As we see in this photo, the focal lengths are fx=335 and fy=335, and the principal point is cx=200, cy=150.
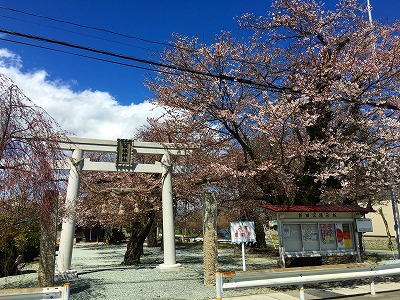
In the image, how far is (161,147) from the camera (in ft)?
49.3

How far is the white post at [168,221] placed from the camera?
45.3 ft

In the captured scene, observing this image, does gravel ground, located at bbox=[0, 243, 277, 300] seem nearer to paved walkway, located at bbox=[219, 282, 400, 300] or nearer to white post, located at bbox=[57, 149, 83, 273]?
paved walkway, located at bbox=[219, 282, 400, 300]

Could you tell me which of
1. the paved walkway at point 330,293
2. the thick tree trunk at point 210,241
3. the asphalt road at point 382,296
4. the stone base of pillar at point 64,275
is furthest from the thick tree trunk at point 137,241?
the asphalt road at point 382,296

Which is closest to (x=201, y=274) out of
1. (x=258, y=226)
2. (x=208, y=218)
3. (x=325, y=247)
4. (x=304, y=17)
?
(x=208, y=218)

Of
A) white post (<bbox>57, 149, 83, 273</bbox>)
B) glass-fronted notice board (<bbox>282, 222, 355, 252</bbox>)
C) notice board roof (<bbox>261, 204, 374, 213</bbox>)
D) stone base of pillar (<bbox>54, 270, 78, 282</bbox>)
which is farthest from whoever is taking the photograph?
white post (<bbox>57, 149, 83, 273</bbox>)

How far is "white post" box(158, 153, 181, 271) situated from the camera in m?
13.8

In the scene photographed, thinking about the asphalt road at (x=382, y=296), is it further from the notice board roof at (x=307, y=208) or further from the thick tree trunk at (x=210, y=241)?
the thick tree trunk at (x=210, y=241)

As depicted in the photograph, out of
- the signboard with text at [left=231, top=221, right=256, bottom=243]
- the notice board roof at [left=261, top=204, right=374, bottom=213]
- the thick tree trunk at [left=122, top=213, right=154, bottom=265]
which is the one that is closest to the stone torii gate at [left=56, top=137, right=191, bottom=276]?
the thick tree trunk at [left=122, top=213, right=154, bottom=265]

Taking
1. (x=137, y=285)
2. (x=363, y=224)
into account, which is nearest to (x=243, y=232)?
(x=137, y=285)

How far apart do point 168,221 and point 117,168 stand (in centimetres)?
313

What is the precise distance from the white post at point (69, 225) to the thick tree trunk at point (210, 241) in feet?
15.5

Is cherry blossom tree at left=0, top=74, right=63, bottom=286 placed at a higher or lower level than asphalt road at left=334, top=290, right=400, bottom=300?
higher

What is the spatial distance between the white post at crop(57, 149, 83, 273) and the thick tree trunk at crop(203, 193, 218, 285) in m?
4.73

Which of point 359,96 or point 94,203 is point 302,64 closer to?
point 359,96
